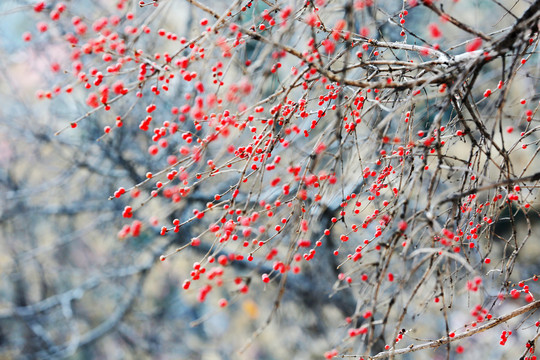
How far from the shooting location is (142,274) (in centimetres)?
505

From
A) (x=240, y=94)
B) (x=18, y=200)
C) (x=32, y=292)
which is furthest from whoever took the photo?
(x=32, y=292)

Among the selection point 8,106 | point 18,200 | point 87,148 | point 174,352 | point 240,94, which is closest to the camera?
point 240,94

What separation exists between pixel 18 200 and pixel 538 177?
6.46 m

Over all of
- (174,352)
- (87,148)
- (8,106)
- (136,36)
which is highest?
(8,106)

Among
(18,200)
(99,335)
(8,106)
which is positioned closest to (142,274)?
(99,335)

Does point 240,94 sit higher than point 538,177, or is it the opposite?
point 240,94

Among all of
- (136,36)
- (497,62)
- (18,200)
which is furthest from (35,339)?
(497,62)

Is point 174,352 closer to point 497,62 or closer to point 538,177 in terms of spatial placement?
point 497,62

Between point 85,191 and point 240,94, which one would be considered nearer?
point 240,94

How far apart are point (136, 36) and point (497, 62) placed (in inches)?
256

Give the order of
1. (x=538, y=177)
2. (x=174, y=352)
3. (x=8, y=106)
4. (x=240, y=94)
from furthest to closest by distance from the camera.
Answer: (x=174, y=352)
(x=8, y=106)
(x=538, y=177)
(x=240, y=94)

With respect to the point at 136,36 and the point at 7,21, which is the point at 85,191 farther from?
the point at 136,36

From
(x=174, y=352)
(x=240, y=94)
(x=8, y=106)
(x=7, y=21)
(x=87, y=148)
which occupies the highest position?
(x=7, y=21)

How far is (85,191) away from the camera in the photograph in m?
6.01
